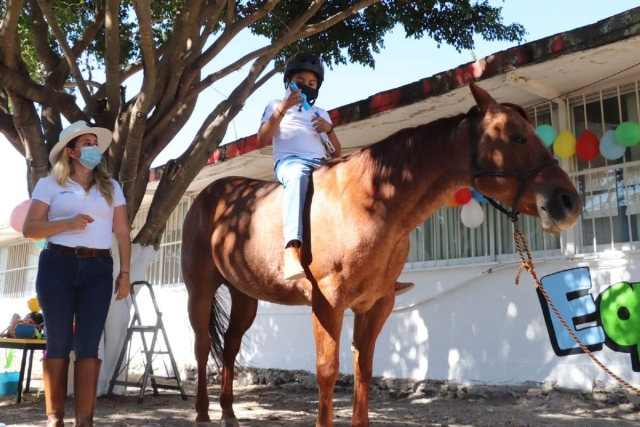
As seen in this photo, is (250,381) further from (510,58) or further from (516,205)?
(516,205)

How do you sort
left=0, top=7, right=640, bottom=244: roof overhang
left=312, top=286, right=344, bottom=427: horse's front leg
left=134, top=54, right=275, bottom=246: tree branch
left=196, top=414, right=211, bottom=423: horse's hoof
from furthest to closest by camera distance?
left=134, top=54, right=275, bottom=246: tree branch → left=0, top=7, right=640, bottom=244: roof overhang → left=196, top=414, right=211, bottom=423: horse's hoof → left=312, top=286, right=344, bottom=427: horse's front leg

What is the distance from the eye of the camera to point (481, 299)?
6.76 m

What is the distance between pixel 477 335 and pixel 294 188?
3.92 meters

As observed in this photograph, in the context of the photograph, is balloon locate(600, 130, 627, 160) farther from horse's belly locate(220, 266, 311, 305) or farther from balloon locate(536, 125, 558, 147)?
horse's belly locate(220, 266, 311, 305)

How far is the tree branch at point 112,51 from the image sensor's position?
5.65m

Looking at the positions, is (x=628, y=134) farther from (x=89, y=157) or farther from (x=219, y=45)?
(x=89, y=157)

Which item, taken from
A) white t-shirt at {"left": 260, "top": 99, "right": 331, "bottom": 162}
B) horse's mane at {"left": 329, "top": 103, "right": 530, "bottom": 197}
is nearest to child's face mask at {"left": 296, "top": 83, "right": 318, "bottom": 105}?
white t-shirt at {"left": 260, "top": 99, "right": 331, "bottom": 162}

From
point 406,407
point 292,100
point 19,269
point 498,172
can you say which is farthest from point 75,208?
point 19,269

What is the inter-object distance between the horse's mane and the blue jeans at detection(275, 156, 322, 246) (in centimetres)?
40

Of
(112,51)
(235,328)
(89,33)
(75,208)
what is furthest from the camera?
(89,33)

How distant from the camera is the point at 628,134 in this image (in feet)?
18.4

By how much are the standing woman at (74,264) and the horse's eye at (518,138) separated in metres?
2.49

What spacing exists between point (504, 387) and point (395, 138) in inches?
152

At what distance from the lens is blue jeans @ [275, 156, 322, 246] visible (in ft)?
11.7
